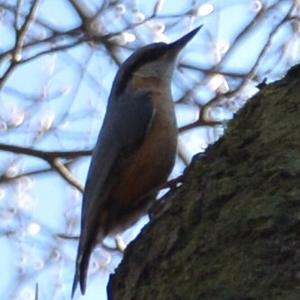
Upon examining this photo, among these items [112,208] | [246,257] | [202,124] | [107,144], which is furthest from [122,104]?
[246,257]

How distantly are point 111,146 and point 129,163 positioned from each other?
4.2 inches

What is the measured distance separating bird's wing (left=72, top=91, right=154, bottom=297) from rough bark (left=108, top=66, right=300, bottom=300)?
0.87m

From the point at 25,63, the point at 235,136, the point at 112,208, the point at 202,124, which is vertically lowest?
the point at 235,136

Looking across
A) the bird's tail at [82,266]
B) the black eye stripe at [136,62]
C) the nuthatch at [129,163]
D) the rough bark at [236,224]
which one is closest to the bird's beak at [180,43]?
the black eye stripe at [136,62]

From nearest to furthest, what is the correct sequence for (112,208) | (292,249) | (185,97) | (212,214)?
1. (292,249)
2. (212,214)
3. (112,208)
4. (185,97)

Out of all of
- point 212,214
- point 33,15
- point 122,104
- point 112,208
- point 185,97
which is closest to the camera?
point 212,214

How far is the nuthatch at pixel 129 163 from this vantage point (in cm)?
347

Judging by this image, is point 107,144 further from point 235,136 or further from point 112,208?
point 235,136

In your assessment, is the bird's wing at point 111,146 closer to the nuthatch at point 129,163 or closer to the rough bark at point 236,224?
the nuthatch at point 129,163

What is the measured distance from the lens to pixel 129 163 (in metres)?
3.56

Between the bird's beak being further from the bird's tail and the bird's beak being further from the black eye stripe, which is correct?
the bird's tail

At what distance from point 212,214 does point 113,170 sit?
132cm

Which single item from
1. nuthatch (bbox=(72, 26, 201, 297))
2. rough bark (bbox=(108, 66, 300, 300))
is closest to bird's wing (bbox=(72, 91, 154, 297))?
nuthatch (bbox=(72, 26, 201, 297))

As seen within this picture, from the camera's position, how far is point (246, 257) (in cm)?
202
